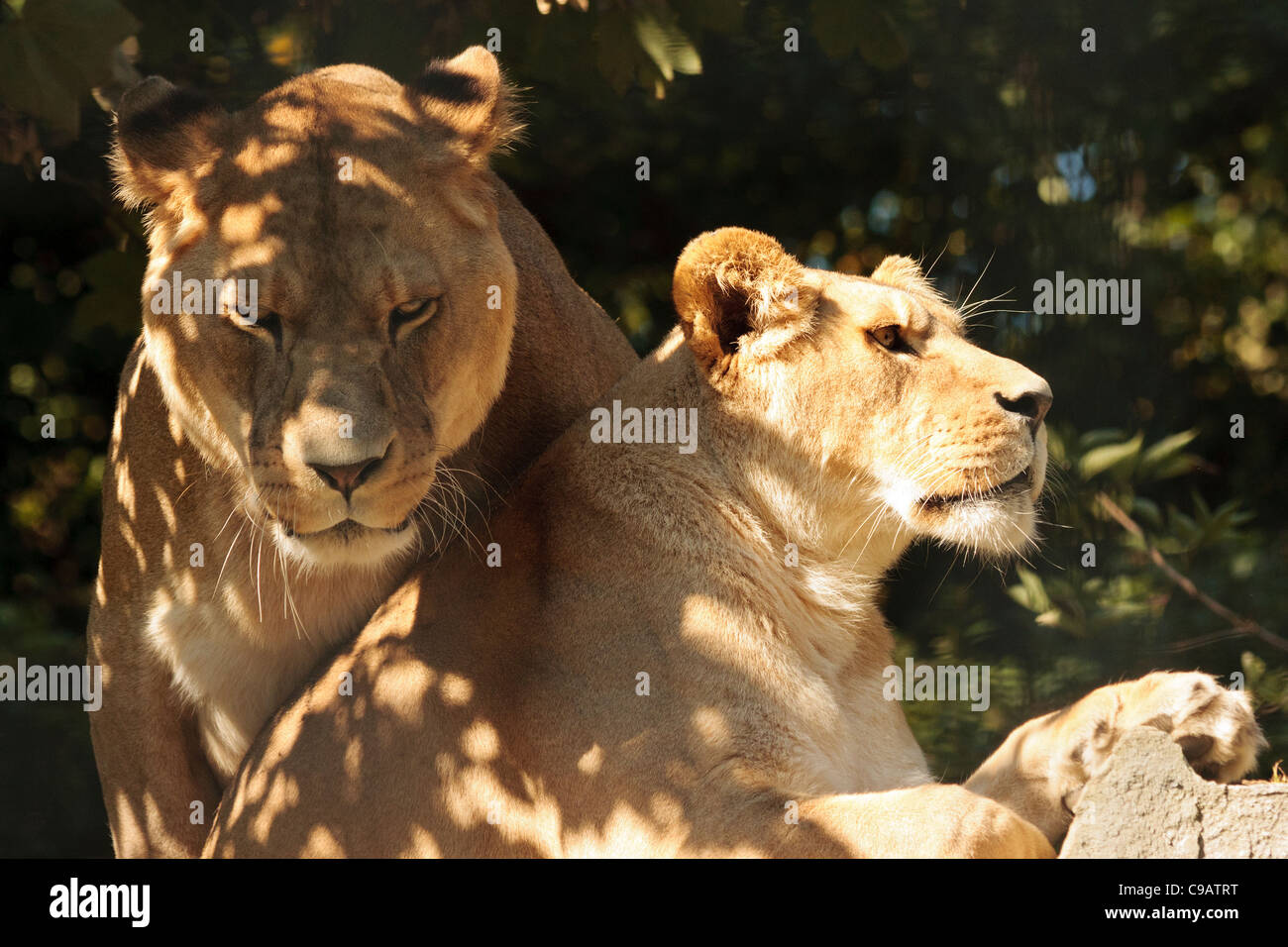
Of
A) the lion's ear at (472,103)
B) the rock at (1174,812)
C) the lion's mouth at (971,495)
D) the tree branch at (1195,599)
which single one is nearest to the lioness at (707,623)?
the lion's mouth at (971,495)

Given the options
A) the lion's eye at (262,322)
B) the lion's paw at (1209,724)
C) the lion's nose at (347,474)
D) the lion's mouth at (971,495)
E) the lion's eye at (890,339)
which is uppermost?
the lion's eye at (262,322)

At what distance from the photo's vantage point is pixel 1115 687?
10.5ft

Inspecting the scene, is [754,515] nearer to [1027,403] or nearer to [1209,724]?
[1027,403]

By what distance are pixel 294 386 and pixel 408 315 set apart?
317 millimetres

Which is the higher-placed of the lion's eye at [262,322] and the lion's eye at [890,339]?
the lion's eye at [262,322]

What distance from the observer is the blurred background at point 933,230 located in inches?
190

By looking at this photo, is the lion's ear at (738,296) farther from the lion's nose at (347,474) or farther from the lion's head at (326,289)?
the lion's nose at (347,474)

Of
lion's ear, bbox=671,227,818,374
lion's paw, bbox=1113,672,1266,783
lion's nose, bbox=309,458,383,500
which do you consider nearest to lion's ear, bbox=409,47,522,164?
lion's ear, bbox=671,227,818,374

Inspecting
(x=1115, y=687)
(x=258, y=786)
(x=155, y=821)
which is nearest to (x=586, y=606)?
(x=258, y=786)

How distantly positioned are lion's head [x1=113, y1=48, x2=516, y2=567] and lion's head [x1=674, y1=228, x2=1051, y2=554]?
0.56 m

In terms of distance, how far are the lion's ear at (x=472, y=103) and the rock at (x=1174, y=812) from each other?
2.04 meters

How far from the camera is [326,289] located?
3025 millimetres

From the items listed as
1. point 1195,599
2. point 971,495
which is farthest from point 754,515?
point 1195,599

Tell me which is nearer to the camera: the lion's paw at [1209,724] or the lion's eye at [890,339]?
the lion's paw at [1209,724]
